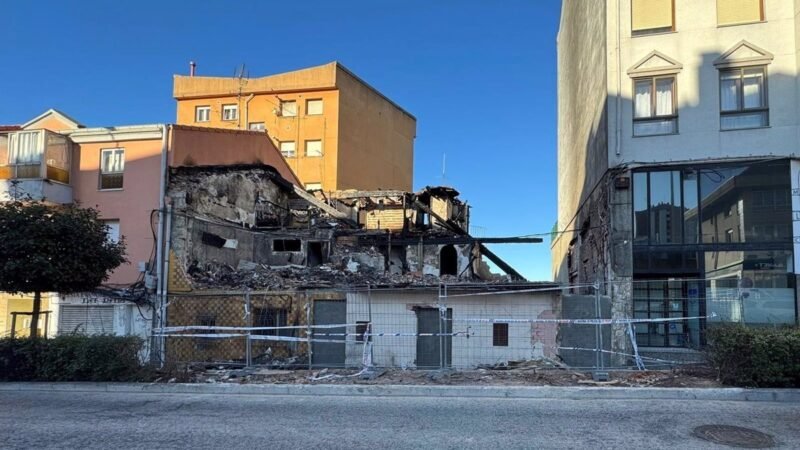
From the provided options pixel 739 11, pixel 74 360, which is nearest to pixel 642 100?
pixel 739 11

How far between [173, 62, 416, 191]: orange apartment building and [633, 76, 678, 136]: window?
28.7 m

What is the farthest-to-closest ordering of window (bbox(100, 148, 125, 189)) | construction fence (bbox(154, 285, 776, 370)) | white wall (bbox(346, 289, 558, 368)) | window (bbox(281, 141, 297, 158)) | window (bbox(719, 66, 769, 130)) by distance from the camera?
1. window (bbox(281, 141, 297, 158))
2. window (bbox(100, 148, 125, 189))
3. window (bbox(719, 66, 769, 130))
4. white wall (bbox(346, 289, 558, 368))
5. construction fence (bbox(154, 285, 776, 370))

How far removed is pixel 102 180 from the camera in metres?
20.2

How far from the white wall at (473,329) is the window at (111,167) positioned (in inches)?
382

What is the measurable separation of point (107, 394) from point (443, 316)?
6.15 meters

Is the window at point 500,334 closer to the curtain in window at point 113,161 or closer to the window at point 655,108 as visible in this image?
the window at point 655,108

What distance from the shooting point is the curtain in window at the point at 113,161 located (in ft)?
65.6

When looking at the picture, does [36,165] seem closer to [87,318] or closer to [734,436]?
[87,318]

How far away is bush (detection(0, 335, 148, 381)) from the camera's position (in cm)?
1085

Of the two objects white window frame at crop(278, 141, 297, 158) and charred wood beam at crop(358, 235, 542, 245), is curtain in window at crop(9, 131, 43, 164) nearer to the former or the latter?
charred wood beam at crop(358, 235, 542, 245)

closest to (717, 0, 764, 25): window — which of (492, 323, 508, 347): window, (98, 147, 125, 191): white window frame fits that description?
(492, 323, 508, 347): window

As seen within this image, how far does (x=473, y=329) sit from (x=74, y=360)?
903 cm

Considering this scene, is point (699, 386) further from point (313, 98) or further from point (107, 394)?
point (313, 98)

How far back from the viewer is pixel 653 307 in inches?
623
